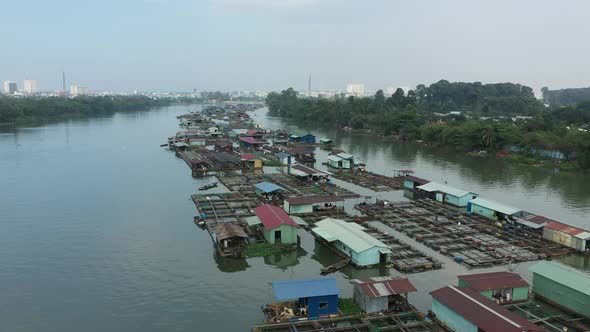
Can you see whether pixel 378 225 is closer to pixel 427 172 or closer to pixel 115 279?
pixel 115 279

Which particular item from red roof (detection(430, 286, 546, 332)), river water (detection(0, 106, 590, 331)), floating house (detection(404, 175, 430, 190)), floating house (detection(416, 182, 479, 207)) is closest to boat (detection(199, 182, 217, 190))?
river water (detection(0, 106, 590, 331))

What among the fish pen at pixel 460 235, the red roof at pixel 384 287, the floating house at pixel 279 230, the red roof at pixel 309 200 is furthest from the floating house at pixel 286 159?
the red roof at pixel 384 287

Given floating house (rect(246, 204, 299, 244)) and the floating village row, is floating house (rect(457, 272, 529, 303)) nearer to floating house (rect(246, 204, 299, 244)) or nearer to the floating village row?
the floating village row

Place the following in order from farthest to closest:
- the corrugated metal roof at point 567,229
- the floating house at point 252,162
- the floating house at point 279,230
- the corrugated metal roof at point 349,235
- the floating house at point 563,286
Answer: the floating house at point 252,162, the floating house at point 279,230, the corrugated metal roof at point 567,229, the corrugated metal roof at point 349,235, the floating house at point 563,286

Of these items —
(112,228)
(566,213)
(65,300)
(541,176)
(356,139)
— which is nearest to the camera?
(65,300)

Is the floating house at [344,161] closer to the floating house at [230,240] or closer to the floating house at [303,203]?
the floating house at [303,203]

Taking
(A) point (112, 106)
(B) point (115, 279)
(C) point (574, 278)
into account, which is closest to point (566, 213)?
(C) point (574, 278)

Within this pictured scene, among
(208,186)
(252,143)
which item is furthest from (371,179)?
(252,143)
